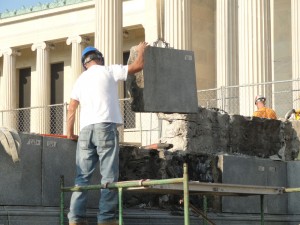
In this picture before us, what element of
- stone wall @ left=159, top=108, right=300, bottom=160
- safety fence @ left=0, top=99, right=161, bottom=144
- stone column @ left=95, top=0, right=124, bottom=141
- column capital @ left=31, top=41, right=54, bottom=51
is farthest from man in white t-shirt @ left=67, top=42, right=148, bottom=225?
column capital @ left=31, top=41, right=54, bottom=51

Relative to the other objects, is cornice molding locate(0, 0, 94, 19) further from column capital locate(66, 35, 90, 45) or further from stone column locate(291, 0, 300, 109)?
stone column locate(291, 0, 300, 109)

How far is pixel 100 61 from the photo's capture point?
12070 millimetres

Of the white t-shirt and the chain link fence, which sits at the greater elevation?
the chain link fence

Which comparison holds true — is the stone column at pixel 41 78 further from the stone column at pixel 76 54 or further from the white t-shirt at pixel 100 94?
the white t-shirt at pixel 100 94

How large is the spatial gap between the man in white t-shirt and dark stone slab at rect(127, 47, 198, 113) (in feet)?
7.06

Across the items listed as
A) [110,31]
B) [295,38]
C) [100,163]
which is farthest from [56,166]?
[110,31]

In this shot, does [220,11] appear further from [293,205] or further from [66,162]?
[66,162]

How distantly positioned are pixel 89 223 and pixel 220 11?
32612 mm

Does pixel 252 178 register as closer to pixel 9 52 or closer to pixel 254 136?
pixel 254 136

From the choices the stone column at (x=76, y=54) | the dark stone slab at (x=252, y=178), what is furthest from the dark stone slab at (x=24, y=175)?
the stone column at (x=76, y=54)

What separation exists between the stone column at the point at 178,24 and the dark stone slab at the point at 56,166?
28552mm

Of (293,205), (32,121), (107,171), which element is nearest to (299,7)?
(32,121)

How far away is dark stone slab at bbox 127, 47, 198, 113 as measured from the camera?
14328mm

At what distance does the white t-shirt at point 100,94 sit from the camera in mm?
11625
